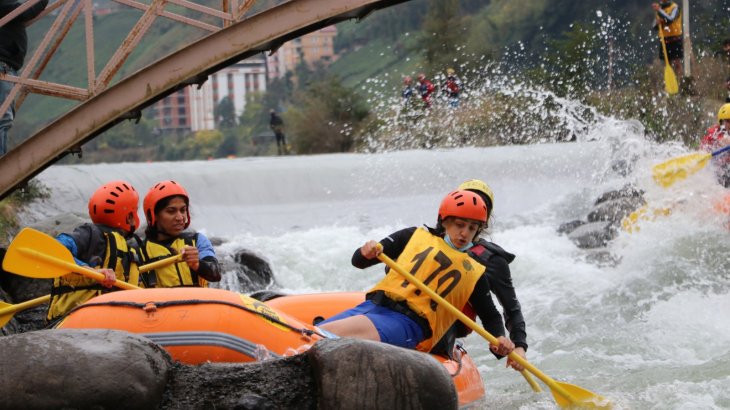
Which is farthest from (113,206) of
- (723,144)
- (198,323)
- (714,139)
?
(714,139)

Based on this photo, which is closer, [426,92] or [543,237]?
[543,237]

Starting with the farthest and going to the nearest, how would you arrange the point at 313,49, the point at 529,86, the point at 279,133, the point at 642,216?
the point at 313,49 < the point at 279,133 < the point at 529,86 < the point at 642,216

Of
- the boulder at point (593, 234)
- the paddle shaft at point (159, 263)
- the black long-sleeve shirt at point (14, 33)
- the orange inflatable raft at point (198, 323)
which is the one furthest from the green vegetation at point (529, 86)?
the orange inflatable raft at point (198, 323)

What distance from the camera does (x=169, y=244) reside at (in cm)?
650

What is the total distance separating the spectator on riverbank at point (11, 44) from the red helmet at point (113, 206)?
2.96 meters

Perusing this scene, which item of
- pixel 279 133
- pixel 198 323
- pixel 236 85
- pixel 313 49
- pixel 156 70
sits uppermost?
pixel 313 49

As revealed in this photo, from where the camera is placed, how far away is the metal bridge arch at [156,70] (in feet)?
29.7

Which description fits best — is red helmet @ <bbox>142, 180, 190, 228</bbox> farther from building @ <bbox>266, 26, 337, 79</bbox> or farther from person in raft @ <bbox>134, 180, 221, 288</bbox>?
building @ <bbox>266, 26, 337, 79</bbox>

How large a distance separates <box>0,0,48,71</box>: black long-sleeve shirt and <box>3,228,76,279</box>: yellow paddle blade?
358 cm

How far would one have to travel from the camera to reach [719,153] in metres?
11.4

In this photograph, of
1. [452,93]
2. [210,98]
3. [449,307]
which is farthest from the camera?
[210,98]

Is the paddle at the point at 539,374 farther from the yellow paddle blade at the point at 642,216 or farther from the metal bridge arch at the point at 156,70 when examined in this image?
the yellow paddle blade at the point at 642,216

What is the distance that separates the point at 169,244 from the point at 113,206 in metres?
0.39

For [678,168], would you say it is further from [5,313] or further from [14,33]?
[5,313]
